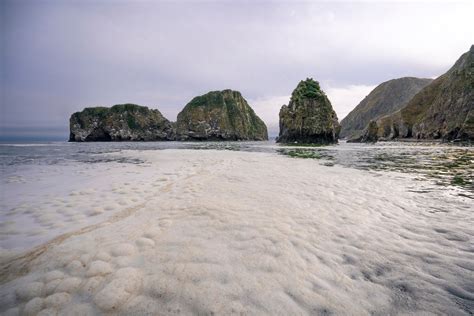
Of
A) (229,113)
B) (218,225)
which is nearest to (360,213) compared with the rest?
(218,225)

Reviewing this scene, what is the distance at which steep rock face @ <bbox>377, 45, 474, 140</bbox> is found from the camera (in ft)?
195

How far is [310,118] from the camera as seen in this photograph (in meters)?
68.7

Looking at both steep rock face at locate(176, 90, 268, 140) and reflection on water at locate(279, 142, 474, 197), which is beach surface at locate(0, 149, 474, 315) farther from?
steep rock face at locate(176, 90, 268, 140)

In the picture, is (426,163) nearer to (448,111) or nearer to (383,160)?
(383,160)

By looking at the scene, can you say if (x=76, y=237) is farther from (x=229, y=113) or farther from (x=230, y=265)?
(x=229, y=113)

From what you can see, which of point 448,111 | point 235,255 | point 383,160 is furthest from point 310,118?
point 235,255

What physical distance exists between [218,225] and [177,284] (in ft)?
6.42

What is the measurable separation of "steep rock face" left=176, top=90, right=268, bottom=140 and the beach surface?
134 metres

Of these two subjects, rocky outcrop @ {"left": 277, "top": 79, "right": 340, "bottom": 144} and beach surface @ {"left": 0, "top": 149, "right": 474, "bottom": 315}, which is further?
rocky outcrop @ {"left": 277, "top": 79, "right": 340, "bottom": 144}

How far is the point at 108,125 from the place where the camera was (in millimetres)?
123250

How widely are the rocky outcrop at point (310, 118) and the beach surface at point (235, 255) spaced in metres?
63.9

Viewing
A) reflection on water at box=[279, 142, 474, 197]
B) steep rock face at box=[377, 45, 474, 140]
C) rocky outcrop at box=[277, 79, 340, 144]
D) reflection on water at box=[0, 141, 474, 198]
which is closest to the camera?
reflection on water at box=[279, 142, 474, 197]

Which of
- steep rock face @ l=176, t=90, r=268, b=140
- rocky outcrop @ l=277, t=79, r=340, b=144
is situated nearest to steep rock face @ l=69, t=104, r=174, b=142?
steep rock face @ l=176, t=90, r=268, b=140

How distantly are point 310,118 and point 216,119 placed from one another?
276ft
